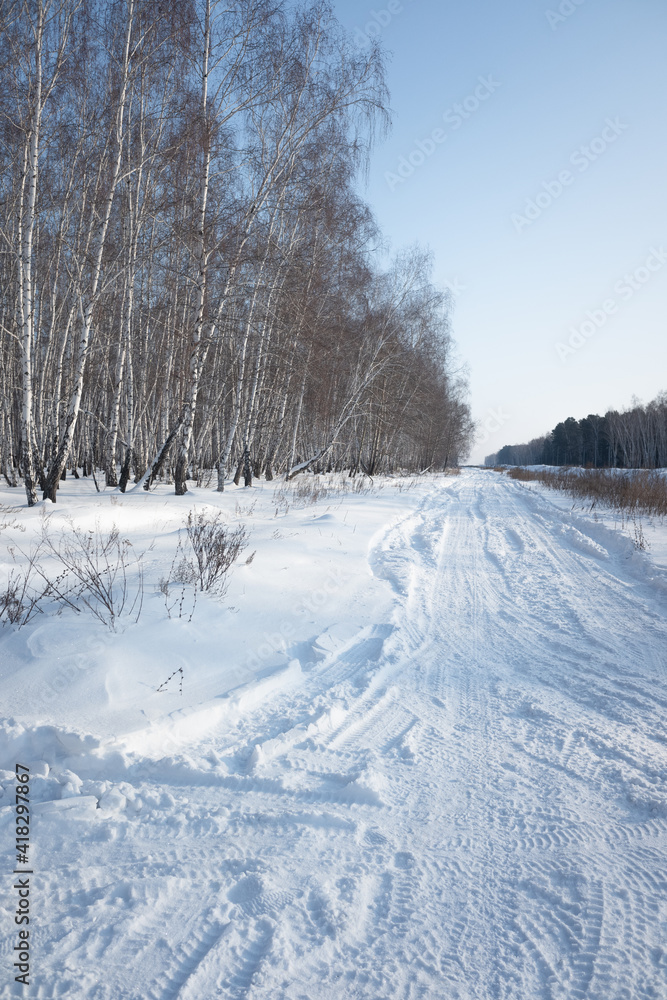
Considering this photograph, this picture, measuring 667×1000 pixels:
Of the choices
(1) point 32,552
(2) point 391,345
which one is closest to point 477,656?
(1) point 32,552

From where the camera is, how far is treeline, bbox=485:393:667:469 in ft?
198

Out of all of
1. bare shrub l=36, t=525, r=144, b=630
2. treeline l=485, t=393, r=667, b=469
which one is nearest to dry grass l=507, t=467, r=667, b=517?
bare shrub l=36, t=525, r=144, b=630

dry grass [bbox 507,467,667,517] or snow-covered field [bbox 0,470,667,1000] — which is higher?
dry grass [bbox 507,467,667,517]

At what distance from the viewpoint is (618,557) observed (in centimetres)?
765

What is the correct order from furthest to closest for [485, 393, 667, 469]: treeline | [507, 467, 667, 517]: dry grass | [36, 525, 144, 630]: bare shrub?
1. [485, 393, 667, 469]: treeline
2. [507, 467, 667, 517]: dry grass
3. [36, 525, 144, 630]: bare shrub

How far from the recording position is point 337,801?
2.25m

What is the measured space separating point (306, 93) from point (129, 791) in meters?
13.4

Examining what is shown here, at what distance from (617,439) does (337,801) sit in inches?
2960

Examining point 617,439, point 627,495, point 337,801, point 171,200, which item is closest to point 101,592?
point 337,801

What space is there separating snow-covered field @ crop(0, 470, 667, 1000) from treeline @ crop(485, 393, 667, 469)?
47.4 m

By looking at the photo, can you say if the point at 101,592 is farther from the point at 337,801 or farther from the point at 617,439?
the point at 617,439

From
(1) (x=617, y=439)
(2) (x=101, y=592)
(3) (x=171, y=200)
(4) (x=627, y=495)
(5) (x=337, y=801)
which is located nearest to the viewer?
(5) (x=337, y=801)

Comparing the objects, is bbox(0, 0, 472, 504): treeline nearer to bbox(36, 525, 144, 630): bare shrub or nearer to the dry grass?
bbox(36, 525, 144, 630): bare shrub

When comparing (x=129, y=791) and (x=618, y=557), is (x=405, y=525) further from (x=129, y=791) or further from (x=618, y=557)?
(x=129, y=791)
